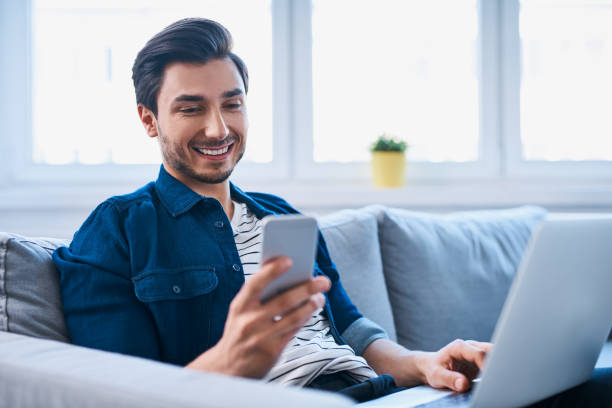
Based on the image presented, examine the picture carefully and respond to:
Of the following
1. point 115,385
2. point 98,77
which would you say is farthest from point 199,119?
point 98,77

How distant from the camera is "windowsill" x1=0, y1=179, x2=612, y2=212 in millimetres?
2109

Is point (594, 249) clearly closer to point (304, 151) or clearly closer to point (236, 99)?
point (236, 99)

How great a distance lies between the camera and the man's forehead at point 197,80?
3.83ft

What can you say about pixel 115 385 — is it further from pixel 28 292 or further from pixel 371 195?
pixel 371 195

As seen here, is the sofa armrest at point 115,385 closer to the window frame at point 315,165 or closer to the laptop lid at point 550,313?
the laptop lid at point 550,313

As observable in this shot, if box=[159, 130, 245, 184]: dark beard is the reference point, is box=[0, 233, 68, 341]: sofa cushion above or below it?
below

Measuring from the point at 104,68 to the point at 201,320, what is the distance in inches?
61.3

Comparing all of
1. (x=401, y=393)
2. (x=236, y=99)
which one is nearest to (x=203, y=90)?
(x=236, y=99)

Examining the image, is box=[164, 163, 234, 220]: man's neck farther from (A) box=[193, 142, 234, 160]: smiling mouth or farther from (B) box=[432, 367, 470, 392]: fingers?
(B) box=[432, 367, 470, 392]: fingers

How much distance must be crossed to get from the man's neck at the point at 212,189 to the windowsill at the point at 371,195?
0.90 metres

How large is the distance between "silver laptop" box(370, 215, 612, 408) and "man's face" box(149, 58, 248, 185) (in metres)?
0.56

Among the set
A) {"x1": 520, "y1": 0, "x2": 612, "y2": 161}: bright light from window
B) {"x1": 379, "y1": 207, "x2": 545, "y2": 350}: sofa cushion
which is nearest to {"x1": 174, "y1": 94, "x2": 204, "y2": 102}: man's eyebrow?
{"x1": 379, "y1": 207, "x2": 545, "y2": 350}: sofa cushion

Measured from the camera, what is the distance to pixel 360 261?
1.62 meters

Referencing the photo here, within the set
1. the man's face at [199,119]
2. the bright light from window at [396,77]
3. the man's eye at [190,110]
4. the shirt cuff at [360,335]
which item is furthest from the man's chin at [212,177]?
the bright light from window at [396,77]
